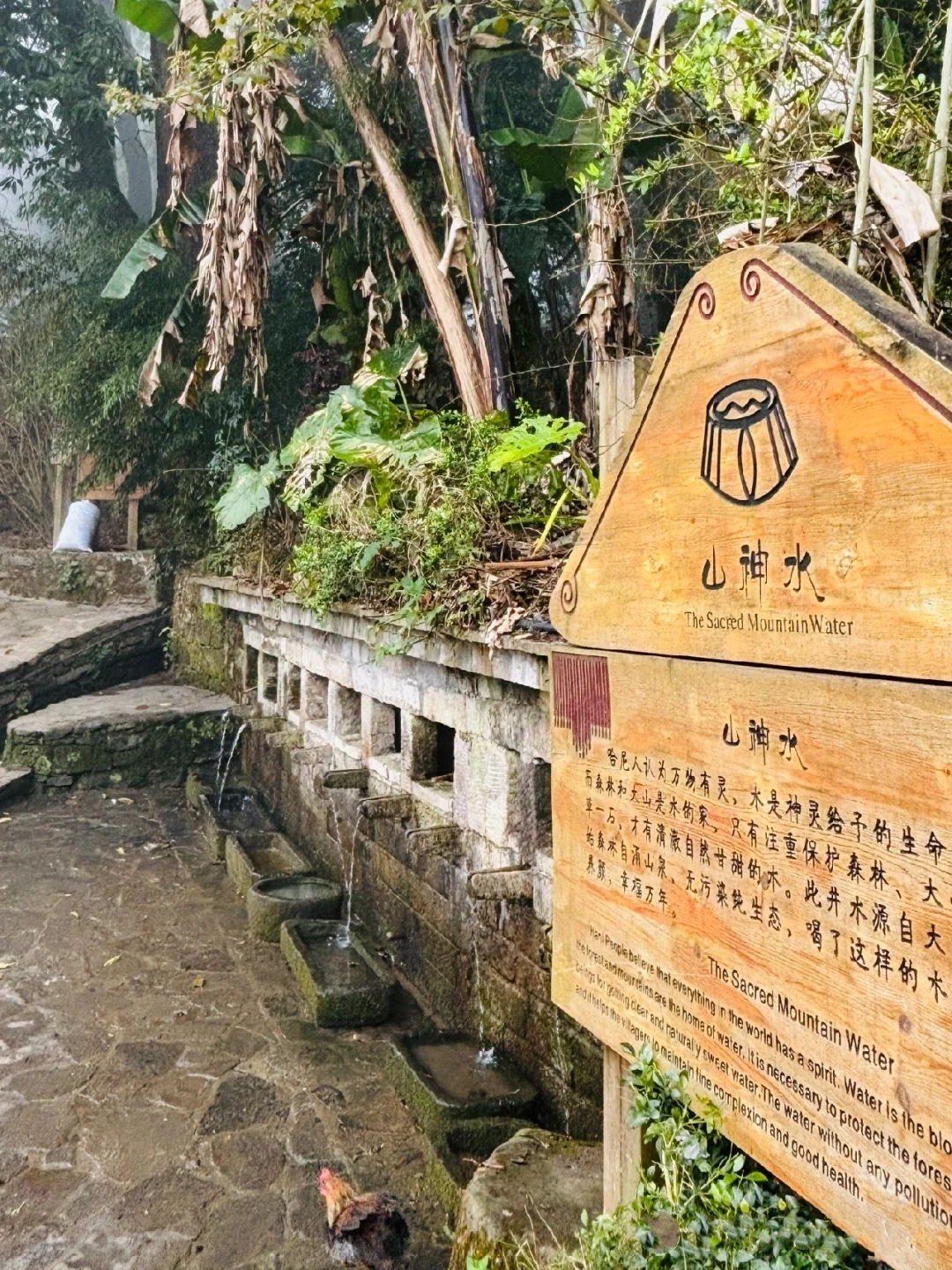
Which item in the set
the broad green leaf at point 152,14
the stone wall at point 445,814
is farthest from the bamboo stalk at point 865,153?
the broad green leaf at point 152,14

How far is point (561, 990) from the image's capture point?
93.9 inches

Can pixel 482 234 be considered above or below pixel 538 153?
below

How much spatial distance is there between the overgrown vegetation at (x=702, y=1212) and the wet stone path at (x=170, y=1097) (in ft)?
5.36

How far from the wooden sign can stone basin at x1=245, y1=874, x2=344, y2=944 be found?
14.6 ft

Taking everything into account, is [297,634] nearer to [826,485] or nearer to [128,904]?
[128,904]

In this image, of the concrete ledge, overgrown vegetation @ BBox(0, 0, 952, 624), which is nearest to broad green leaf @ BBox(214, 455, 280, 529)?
overgrown vegetation @ BBox(0, 0, 952, 624)

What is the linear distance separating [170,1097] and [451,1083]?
1.36 m

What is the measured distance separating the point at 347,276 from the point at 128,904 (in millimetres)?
5340

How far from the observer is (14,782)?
8898 mm

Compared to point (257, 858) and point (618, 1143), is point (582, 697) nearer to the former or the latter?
point (618, 1143)

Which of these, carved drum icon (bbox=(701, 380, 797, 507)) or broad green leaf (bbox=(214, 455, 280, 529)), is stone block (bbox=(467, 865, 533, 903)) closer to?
carved drum icon (bbox=(701, 380, 797, 507))

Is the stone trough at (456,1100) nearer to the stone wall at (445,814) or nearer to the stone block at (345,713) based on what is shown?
the stone wall at (445,814)

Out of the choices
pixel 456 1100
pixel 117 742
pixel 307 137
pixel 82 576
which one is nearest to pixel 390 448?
A: pixel 456 1100

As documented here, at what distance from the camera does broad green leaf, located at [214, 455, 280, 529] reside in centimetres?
723
